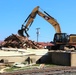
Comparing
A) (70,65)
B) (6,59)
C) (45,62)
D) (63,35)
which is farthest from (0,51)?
(63,35)

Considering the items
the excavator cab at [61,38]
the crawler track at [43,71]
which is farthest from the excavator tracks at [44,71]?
the excavator cab at [61,38]

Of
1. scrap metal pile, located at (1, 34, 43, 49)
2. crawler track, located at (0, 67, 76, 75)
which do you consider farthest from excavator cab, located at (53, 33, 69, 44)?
crawler track, located at (0, 67, 76, 75)

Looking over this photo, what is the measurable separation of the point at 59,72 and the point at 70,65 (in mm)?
3889

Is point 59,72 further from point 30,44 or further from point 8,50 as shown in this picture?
point 30,44

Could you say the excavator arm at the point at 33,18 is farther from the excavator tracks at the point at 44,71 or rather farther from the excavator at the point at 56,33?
the excavator tracks at the point at 44,71

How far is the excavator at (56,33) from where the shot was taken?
1351 inches

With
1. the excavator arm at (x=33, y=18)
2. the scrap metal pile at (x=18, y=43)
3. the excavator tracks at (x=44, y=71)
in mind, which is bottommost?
the excavator tracks at (x=44, y=71)

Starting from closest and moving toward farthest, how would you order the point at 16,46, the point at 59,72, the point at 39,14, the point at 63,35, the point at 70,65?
the point at 59,72 < the point at 70,65 < the point at 16,46 < the point at 63,35 < the point at 39,14

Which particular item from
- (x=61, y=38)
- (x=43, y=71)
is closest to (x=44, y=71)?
(x=43, y=71)

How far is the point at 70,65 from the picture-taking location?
1008 inches

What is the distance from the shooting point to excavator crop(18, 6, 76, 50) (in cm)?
3431

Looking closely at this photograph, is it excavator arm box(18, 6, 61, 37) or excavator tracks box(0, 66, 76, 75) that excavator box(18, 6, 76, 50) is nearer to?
excavator arm box(18, 6, 61, 37)

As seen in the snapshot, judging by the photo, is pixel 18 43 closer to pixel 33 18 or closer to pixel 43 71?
pixel 33 18

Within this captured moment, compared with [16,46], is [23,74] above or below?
below
